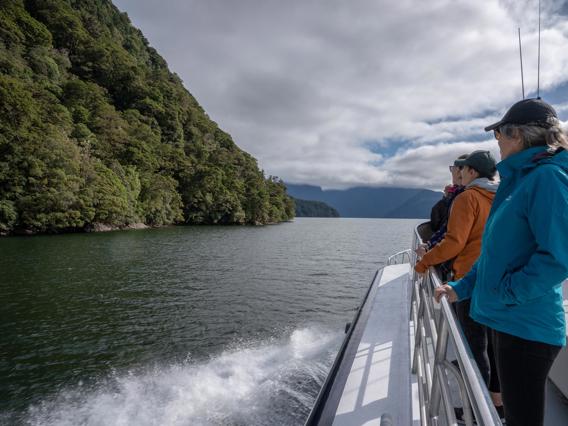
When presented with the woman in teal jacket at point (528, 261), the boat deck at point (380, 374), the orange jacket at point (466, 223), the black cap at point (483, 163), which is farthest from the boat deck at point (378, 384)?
the black cap at point (483, 163)

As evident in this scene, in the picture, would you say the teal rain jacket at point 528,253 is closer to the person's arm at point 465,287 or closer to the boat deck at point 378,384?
the person's arm at point 465,287

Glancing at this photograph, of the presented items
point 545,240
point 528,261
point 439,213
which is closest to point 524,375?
point 528,261

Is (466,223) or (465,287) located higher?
(466,223)

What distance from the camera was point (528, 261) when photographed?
128cm

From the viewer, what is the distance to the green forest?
102 ft

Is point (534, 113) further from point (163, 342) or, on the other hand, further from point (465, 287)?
point (163, 342)

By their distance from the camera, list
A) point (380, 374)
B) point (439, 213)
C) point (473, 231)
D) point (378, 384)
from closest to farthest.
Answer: point (473, 231), point (378, 384), point (380, 374), point (439, 213)

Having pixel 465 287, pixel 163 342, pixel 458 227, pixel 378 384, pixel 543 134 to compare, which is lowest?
pixel 163 342

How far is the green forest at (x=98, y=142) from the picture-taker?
31062mm

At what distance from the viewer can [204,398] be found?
5109mm

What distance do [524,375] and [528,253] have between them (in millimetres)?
514

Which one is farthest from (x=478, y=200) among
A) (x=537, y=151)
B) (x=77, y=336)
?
(x=77, y=336)

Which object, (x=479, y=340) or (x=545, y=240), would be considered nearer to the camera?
(x=545, y=240)

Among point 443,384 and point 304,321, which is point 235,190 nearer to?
point 304,321
